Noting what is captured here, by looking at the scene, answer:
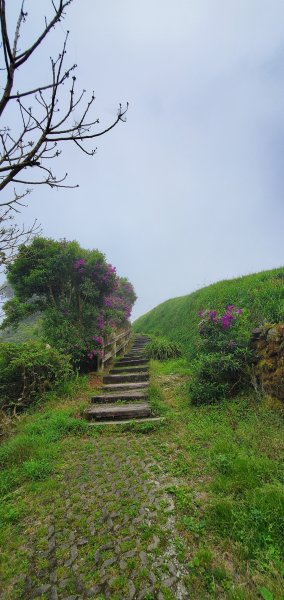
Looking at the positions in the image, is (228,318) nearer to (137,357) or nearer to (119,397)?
(119,397)

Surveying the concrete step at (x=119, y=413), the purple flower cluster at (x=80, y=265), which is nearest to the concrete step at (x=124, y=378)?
the concrete step at (x=119, y=413)

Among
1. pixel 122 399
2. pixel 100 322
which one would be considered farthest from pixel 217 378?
pixel 100 322

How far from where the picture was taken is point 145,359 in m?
9.86

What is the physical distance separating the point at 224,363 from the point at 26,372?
4.69 m

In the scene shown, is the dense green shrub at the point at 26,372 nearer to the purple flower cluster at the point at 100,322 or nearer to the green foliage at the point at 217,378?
the purple flower cluster at the point at 100,322

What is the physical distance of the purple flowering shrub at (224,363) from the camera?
5.53 meters

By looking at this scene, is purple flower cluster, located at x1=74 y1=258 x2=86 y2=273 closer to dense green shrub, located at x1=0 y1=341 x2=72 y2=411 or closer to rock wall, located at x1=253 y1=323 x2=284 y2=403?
dense green shrub, located at x1=0 y1=341 x2=72 y2=411

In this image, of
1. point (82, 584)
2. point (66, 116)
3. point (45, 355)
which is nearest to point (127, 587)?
point (82, 584)

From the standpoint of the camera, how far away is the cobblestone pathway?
2078mm

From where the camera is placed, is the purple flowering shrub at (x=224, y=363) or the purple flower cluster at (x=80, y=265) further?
the purple flower cluster at (x=80, y=265)

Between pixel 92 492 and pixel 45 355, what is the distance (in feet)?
13.0

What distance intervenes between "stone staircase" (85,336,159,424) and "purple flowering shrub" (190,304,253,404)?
1.24 metres

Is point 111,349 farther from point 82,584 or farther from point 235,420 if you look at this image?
point 82,584

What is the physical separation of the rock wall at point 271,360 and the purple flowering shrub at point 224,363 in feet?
0.83
